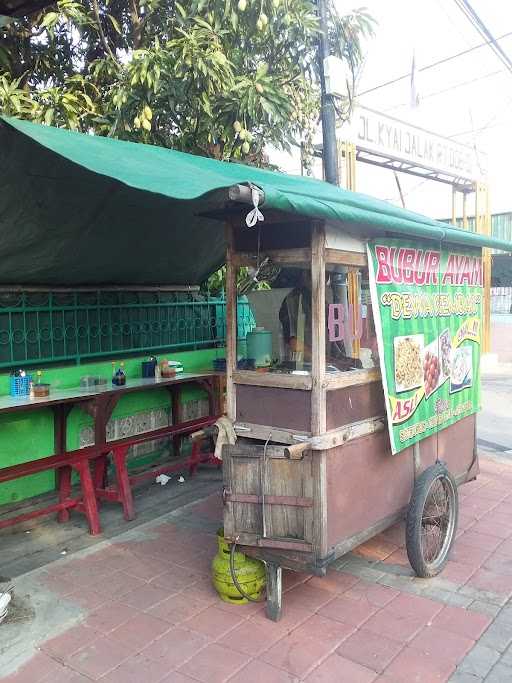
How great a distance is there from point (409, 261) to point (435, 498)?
1.56 metres

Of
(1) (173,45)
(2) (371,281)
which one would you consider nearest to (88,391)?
(2) (371,281)

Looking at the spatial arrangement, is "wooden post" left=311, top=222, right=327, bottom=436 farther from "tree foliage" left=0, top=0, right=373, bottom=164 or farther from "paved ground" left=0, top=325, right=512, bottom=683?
"tree foliage" left=0, top=0, right=373, bottom=164

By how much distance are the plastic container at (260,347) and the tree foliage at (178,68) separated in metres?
2.71

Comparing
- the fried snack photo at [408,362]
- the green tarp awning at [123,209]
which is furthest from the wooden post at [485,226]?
the fried snack photo at [408,362]

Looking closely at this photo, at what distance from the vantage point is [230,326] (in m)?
3.60

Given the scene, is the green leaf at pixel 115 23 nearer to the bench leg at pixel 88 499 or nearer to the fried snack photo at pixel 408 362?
the bench leg at pixel 88 499

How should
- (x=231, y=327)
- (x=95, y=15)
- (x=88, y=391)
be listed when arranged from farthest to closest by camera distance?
(x=95, y=15), (x=88, y=391), (x=231, y=327)

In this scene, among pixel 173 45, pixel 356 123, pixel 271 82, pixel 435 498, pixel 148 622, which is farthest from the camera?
pixel 356 123

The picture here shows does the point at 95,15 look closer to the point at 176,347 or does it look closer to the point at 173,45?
the point at 173,45

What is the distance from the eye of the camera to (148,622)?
128 inches

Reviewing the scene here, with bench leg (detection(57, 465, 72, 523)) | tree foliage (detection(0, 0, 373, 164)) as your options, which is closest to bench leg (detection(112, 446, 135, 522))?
bench leg (detection(57, 465, 72, 523))

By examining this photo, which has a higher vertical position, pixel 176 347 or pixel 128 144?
pixel 128 144

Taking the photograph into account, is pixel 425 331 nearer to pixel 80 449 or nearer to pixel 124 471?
pixel 124 471

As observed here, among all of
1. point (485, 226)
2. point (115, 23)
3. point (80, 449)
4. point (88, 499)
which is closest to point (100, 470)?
point (80, 449)
